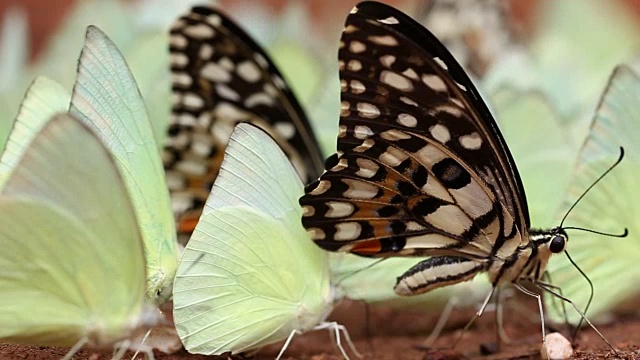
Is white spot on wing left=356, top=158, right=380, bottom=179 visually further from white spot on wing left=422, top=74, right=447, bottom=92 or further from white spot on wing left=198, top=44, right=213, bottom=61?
white spot on wing left=198, top=44, right=213, bottom=61

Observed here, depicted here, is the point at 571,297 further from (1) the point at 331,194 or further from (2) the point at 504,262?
(1) the point at 331,194

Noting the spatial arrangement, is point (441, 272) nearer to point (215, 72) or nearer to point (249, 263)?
point (249, 263)

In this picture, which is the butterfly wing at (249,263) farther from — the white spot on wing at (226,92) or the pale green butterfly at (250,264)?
the white spot on wing at (226,92)

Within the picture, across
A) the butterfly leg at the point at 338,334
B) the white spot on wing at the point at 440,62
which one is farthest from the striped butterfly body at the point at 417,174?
the butterfly leg at the point at 338,334

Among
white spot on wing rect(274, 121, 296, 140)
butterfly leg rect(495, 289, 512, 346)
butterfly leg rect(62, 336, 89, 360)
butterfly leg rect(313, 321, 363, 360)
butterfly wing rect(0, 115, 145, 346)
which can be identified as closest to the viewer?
butterfly wing rect(0, 115, 145, 346)

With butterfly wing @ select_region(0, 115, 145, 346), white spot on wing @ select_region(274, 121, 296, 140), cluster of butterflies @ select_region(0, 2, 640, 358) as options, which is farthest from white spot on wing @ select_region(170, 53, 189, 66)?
butterfly wing @ select_region(0, 115, 145, 346)

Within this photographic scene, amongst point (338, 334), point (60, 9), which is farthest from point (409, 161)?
point (60, 9)

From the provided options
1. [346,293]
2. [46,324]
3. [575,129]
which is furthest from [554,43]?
[46,324]
